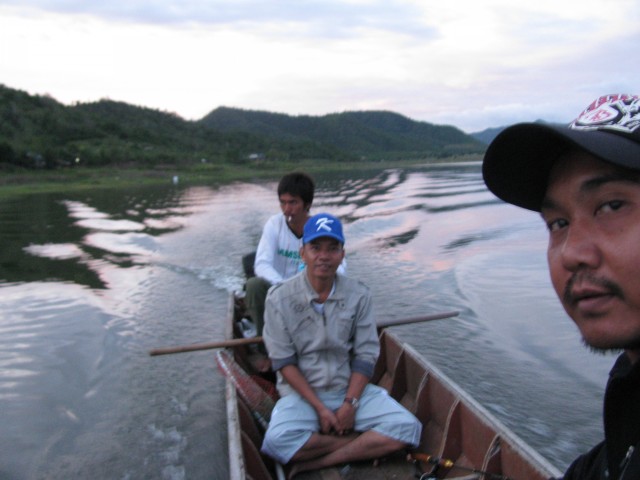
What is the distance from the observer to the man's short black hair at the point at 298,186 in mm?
5164

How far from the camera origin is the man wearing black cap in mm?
1000

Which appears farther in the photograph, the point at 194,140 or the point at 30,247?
the point at 194,140

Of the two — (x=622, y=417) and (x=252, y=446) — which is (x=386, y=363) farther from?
(x=622, y=417)

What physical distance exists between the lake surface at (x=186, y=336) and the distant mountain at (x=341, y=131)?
315ft

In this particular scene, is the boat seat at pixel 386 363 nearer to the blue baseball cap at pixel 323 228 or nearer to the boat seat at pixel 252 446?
the boat seat at pixel 252 446

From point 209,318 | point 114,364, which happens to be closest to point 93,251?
point 209,318

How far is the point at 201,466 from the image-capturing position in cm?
503

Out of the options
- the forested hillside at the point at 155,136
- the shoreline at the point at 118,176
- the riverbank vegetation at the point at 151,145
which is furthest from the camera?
the forested hillside at the point at 155,136

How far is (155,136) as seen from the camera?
79688 millimetres

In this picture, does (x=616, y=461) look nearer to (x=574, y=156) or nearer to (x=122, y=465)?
(x=574, y=156)

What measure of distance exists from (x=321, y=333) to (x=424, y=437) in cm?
124

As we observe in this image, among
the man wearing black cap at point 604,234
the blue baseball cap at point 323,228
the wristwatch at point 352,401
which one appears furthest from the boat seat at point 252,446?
the man wearing black cap at point 604,234

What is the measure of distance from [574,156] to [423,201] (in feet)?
84.7

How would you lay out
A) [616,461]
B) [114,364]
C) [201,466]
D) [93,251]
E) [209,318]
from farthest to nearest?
[93,251] → [209,318] → [114,364] → [201,466] → [616,461]
